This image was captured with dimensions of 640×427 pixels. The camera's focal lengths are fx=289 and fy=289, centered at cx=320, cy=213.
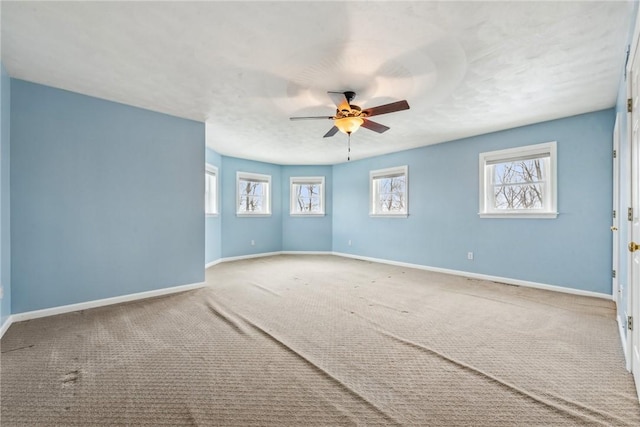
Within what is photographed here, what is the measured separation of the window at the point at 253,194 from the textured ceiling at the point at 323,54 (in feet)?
10.3

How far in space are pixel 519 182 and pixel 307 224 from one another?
4650 mm

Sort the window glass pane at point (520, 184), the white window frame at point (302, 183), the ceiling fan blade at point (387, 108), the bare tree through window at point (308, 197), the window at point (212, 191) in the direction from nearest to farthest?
the ceiling fan blade at point (387, 108) < the window glass pane at point (520, 184) < the window at point (212, 191) < the white window frame at point (302, 183) < the bare tree through window at point (308, 197)

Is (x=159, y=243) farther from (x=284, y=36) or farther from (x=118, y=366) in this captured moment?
(x=284, y=36)

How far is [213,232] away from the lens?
5.95 metres

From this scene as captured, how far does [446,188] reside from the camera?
5168 mm

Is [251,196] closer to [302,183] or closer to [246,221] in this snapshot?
[246,221]

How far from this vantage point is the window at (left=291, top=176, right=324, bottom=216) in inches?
296

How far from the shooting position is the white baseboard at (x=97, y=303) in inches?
113

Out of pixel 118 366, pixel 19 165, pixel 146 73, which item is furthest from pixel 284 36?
pixel 19 165

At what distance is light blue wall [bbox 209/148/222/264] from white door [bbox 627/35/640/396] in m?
5.63

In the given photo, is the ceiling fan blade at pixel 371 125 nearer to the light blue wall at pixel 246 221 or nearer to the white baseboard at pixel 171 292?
the white baseboard at pixel 171 292

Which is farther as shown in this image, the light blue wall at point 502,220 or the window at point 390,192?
the window at point 390,192

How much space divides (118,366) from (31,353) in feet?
2.65

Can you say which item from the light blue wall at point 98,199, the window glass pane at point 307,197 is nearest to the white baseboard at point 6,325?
the light blue wall at point 98,199
